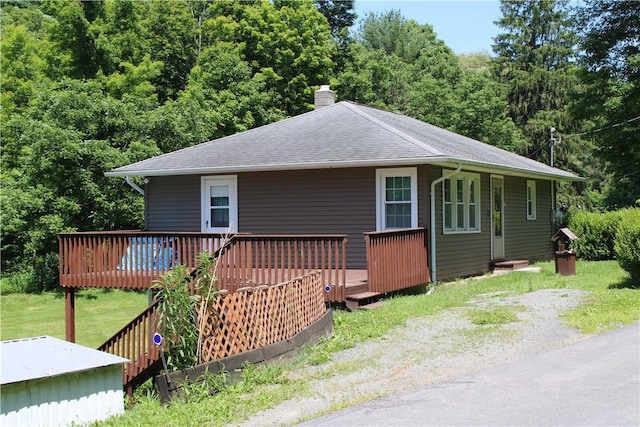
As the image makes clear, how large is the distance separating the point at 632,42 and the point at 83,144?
22313 mm

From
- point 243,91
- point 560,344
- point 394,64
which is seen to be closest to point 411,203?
point 560,344

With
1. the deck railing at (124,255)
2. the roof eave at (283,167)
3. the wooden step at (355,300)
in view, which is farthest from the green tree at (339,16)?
the wooden step at (355,300)

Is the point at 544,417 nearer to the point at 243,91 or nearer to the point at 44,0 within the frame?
the point at 243,91

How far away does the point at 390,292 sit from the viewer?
12.6 m

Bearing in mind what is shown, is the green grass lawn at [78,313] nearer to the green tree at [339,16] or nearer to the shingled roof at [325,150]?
the shingled roof at [325,150]

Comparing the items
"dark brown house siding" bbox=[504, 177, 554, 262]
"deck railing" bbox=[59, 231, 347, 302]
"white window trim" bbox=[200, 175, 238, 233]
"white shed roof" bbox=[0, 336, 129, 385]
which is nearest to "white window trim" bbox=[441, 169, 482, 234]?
"dark brown house siding" bbox=[504, 177, 554, 262]

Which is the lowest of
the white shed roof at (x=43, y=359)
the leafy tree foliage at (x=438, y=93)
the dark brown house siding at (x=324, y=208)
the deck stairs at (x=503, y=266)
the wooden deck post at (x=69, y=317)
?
the wooden deck post at (x=69, y=317)

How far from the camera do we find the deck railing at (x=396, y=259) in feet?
38.0

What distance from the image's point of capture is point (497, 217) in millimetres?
17484

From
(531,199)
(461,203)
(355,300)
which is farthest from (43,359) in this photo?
(531,199)

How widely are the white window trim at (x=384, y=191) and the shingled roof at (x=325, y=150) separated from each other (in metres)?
0.52

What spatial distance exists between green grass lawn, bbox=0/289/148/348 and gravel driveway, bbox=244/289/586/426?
8963mm

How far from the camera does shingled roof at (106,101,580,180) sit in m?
13.4

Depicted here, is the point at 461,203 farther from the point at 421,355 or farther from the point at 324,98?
the point at 421,355
